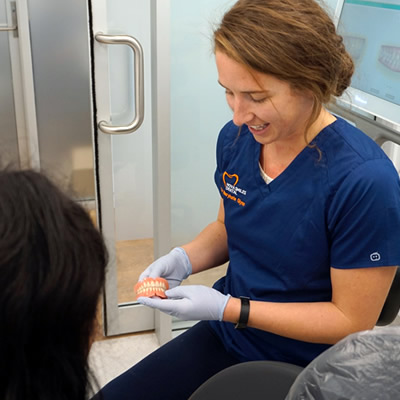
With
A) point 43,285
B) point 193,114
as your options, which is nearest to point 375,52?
point 193,114

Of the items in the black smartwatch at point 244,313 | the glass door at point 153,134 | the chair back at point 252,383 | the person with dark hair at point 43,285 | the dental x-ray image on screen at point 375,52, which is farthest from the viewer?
the glass door at point 153,134

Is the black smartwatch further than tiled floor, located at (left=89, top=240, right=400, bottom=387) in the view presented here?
No

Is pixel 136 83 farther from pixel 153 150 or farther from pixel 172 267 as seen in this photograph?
pixel 172 267

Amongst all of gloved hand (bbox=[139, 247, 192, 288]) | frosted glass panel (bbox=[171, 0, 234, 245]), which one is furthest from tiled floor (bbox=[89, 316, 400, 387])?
gloved hand (bbox=[139, 247, 192, 288])

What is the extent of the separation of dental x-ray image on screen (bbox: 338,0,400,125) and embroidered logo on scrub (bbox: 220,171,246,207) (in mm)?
413

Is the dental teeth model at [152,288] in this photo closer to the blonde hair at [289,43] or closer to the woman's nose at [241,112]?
the woman's nose at [241,112]

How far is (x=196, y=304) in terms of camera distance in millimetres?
1169

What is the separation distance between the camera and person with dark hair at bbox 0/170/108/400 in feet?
1.84

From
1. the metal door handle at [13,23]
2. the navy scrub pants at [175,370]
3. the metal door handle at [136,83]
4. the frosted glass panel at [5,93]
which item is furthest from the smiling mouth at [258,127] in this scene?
the metal door handle at [13,23]

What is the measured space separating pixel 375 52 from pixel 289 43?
0.67 metres

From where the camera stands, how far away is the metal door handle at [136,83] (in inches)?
61.8

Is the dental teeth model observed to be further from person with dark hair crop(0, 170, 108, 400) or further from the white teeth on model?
person with dark hair crop(0, 170, 108, 400)

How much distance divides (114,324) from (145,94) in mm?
885

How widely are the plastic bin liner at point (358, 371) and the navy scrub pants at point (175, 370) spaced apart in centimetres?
54
